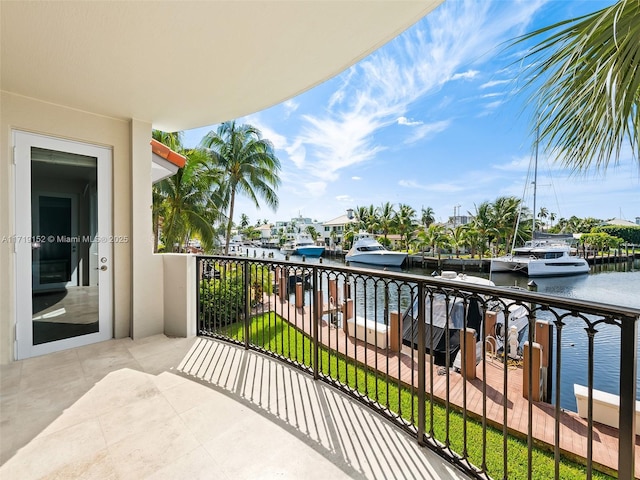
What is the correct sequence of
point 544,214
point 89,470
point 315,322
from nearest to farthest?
point 89,470 < point 315,322 < point 544,214

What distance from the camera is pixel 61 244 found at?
10.8 ft

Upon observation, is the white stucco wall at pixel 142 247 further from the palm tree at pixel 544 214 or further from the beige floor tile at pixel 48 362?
the palm tree at pixel 544 214

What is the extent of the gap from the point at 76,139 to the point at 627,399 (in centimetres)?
493

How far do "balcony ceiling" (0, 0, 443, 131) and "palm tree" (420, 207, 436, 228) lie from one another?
42.2m

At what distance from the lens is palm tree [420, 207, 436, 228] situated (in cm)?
4234

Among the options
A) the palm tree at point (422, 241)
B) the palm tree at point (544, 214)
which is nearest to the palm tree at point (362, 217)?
the palm tree at point (422, 241)

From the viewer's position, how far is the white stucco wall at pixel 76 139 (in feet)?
9.45

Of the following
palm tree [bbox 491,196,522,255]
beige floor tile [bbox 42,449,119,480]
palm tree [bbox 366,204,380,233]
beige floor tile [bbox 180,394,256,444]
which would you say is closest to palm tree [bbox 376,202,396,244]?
palm tree [bbox 366,204,380,233]

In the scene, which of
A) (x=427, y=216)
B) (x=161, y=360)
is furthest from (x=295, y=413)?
(x=427, y=216)

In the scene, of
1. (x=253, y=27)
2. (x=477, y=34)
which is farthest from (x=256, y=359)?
(x=477, y=34)

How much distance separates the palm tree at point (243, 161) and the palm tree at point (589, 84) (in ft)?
40.5

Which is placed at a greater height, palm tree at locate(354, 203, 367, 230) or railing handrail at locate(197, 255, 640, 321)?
palm tree at locate(354, 203, 367, 230)

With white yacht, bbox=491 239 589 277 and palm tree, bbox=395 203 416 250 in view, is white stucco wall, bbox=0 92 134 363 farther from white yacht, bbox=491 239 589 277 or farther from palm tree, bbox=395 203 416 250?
palm tree, bbox=395 203 416 250

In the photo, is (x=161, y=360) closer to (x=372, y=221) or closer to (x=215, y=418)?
(x=215, y=418)
